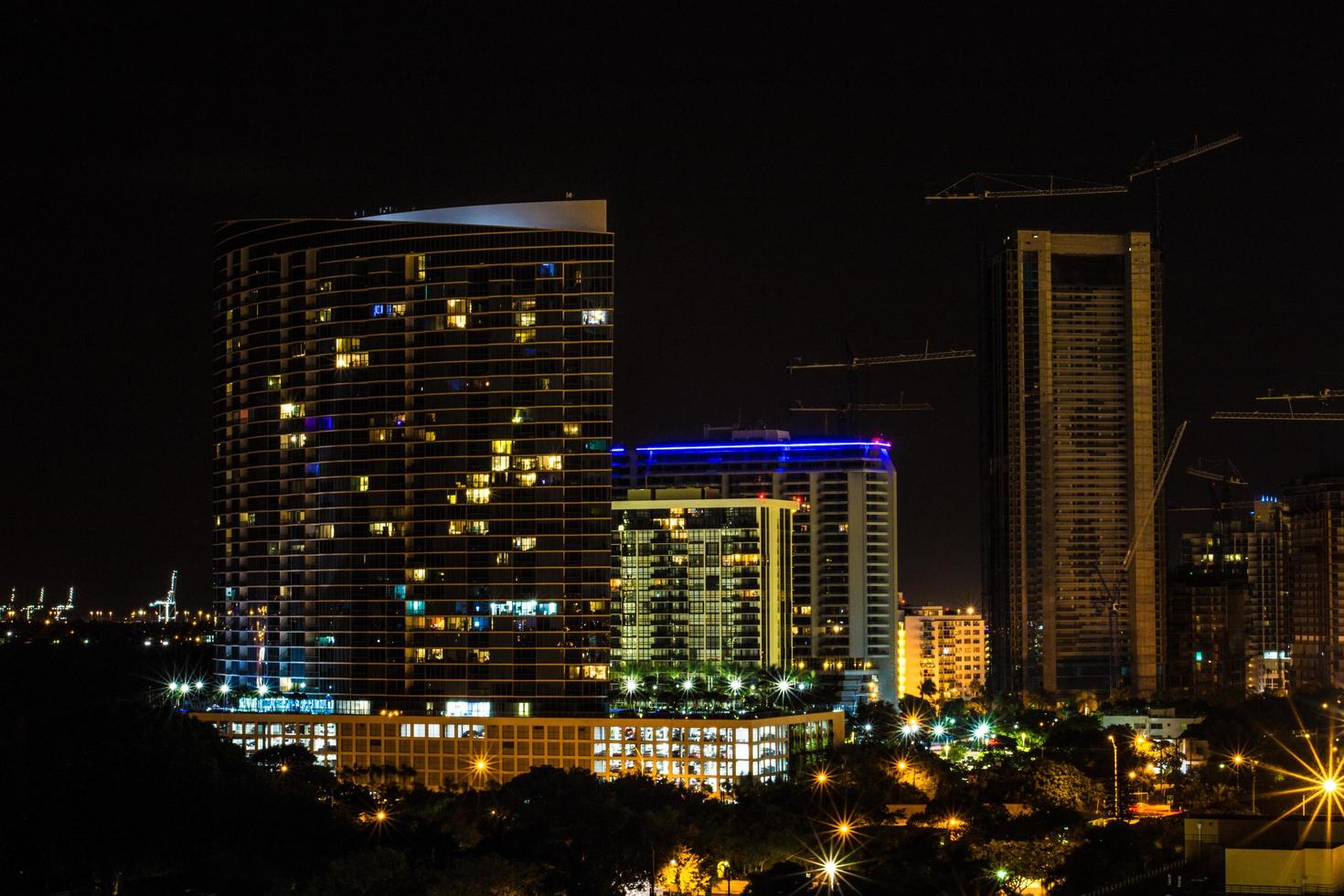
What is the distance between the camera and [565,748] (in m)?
160

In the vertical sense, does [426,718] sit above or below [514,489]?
below

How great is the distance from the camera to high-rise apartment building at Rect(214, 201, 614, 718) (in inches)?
6353

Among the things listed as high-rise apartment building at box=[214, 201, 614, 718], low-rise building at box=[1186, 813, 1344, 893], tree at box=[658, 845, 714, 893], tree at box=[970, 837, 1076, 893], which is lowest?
→ tree at box=[658, 845, 714, 893]

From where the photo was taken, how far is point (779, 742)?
166 meters

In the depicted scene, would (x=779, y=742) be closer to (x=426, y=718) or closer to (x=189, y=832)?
(x=426, y=718)

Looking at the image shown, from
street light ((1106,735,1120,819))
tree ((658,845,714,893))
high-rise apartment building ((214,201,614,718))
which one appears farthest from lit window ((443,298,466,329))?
tree ((658,845,714,893))

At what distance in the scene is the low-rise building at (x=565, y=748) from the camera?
160 metres

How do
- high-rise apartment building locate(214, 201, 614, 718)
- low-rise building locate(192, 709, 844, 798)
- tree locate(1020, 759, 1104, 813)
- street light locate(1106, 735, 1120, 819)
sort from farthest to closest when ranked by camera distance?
high-rise apartment building locate(214, 201, 614, 718)
low-rise building locate(192, 709, 844, 798)
street light locate(1106, 735, 1120, 819)
tree locate(1020, 759, 1104, 813)

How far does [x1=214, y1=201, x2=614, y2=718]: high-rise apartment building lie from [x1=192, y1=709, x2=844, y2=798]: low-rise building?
1627mm

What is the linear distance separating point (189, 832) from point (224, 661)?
2606 inches

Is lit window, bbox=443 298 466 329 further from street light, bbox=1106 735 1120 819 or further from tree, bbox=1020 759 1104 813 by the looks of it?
street light, bbox=1106 735 1120 819

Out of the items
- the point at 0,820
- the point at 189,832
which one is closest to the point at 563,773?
the point at 189,832

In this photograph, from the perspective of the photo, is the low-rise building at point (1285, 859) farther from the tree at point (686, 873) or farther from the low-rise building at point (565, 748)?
the low-rise building at point (565, 748)

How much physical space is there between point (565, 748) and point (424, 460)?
2560cm
